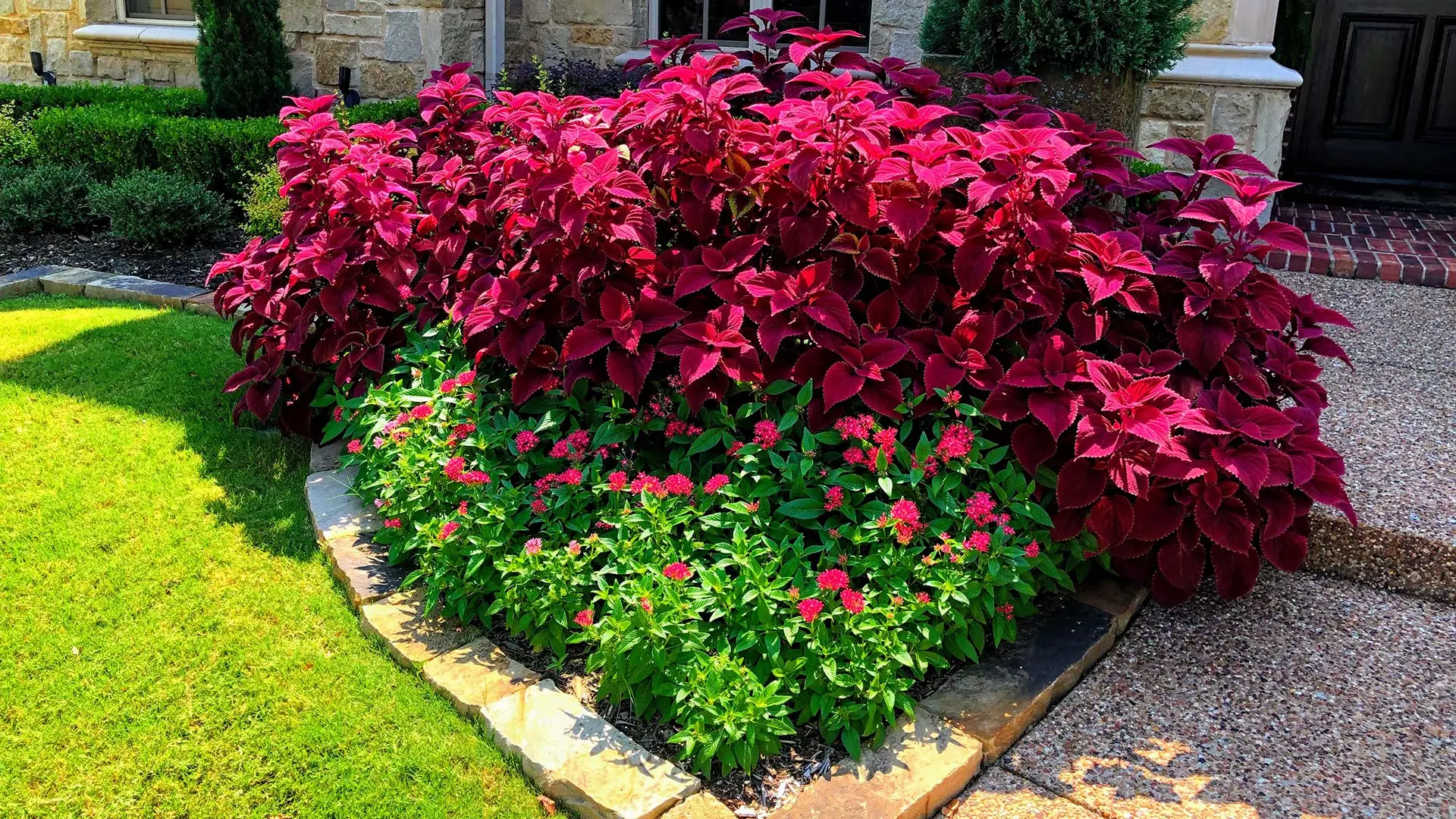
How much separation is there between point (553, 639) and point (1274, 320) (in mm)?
1678

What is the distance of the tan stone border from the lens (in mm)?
1831

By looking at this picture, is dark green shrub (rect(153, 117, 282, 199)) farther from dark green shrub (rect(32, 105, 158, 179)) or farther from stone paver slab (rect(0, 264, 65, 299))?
stone paver slab (rect(0, 264, 65, 299))

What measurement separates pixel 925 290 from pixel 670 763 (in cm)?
114

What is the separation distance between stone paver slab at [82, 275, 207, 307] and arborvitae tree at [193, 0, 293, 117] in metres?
2.16

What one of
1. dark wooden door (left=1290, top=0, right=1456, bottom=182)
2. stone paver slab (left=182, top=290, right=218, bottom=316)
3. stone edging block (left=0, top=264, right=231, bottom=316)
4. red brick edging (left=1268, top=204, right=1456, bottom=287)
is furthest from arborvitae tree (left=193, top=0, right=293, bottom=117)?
dark wooden door (left=1290, top=0, right=1456, bottom=182)

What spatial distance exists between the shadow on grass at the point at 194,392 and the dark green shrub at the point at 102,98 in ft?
8.98

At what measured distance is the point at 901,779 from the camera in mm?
1869

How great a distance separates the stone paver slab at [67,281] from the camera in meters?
4.71

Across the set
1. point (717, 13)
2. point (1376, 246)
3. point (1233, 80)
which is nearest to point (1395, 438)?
point (1376, 246)

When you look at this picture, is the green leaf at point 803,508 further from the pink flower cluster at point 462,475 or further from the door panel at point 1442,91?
the door panel at point 1442,91

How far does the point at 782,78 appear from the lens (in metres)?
3.26

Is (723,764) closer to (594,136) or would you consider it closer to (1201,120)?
(594,136)

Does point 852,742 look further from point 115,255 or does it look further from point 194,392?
point 115,255

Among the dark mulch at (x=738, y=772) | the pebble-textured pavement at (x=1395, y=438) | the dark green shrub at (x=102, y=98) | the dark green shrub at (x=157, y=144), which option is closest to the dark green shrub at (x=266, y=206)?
the dark green shrub at (x=157, y=144)
